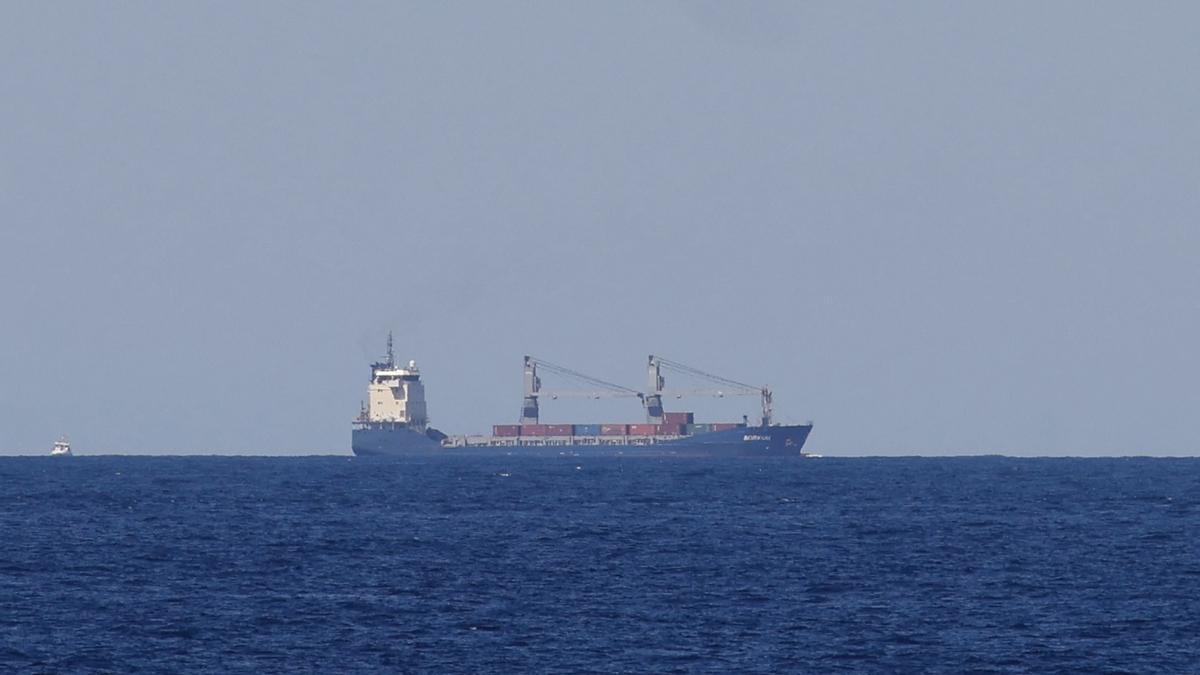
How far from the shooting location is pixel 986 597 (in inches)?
2293

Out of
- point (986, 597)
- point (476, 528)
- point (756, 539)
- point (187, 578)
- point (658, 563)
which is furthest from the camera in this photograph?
point (476, 528)

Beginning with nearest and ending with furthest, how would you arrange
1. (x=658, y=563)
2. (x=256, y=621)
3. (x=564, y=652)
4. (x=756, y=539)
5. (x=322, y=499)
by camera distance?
(x=564, y=652), (x=256, y=621), (x=658, y=563), (x=756, y=539), (x=322, y=499)

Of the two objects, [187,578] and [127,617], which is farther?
[187,578]

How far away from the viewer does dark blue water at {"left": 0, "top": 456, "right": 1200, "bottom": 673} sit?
4644 centimetres

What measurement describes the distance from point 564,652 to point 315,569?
22.3 m

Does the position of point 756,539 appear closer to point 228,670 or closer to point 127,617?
point 127,617

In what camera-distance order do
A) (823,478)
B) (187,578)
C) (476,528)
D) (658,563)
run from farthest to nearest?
(823,478)
(476,528)
(658,563)
(187,578)

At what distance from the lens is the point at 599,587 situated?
199 feet

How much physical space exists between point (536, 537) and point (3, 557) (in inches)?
954

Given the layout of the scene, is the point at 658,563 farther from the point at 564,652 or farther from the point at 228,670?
the point at 228,670

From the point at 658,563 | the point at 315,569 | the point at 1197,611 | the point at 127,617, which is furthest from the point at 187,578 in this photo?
the point at 1197,611

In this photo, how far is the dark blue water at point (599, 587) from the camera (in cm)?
4644

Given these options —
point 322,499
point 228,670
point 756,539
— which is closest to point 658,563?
point 756,539

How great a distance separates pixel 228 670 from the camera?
4394 centimetres
